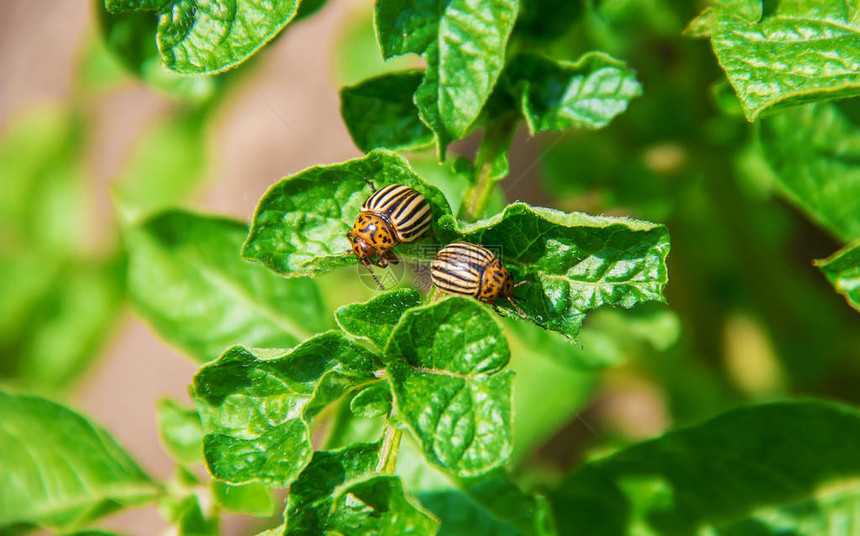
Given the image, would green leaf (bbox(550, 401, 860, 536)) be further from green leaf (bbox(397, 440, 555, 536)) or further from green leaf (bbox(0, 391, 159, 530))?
green leaf (bbox(0, 391, 159, 530))

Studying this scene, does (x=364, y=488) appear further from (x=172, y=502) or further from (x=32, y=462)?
(x=32, y=462)

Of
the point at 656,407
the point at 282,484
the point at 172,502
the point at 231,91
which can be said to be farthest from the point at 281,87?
the point at 282,484

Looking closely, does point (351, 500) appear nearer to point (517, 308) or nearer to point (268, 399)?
point (268, 399)

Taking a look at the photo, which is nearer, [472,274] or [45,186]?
[472,274]

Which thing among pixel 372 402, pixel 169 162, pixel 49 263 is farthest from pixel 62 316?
pixel 372 402

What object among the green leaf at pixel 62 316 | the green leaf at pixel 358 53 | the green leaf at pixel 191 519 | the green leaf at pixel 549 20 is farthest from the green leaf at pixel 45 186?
the green leaf at pixel 549 20

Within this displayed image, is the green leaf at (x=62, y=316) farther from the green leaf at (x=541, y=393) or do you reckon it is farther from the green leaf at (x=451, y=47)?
the green leaf at (x=451, y=47)
